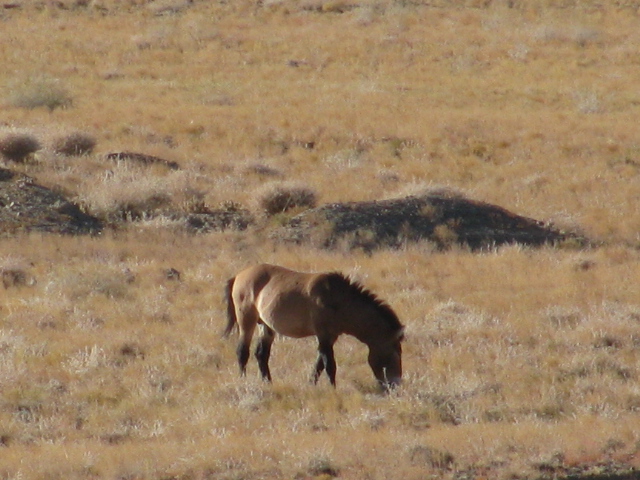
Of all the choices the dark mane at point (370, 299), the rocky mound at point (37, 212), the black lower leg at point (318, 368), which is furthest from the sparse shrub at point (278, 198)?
the dark mane at point (370, 299)

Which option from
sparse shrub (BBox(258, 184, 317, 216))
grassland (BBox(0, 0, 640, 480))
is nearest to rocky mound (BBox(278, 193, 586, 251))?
grassland (BBox(0, 0, 640, 480))

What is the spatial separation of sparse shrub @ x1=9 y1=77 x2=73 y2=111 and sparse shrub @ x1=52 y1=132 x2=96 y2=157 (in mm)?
5967

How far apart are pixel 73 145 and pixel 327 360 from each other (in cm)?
1874

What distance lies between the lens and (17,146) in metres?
24.9

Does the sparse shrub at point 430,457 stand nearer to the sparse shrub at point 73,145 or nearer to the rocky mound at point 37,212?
the rocky mound at point 37,212

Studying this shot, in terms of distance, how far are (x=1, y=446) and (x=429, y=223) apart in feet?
40.8

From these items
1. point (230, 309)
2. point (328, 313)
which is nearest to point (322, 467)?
point (328, 313)

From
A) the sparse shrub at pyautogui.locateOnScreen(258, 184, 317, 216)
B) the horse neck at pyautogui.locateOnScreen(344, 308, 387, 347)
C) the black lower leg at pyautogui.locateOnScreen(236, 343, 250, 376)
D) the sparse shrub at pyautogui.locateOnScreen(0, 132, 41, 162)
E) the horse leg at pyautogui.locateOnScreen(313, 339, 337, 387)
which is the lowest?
the sparse shrub at pyautogui.locateOnScreen(258, 184, 317, 216)

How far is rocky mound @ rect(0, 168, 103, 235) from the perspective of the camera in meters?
18.7

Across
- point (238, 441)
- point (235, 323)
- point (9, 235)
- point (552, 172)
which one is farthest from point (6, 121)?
point (238, 441)

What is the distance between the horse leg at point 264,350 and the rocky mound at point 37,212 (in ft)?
Answer: 31.8

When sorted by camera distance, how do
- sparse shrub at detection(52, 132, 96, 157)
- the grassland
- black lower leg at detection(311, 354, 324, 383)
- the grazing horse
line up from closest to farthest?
the grassland
the grazing horse
black lower leg at detection(311, 354, 324, 383)
sparse shrub at detection(52, 132, 96, 157)

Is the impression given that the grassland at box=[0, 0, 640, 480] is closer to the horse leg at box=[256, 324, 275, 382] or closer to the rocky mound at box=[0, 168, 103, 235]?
the horse leg at box=[256, 324, 275, 382]

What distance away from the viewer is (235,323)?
1002 centimetres
